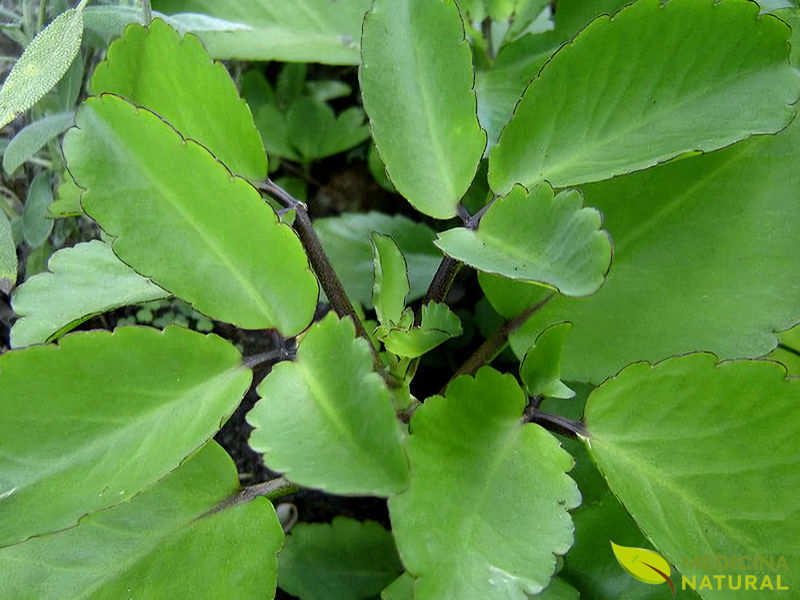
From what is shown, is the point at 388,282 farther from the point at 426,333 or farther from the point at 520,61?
the point at 520,61

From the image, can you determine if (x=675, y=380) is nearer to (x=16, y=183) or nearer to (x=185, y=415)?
(x=185, y=415)

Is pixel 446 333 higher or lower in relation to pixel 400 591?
higher

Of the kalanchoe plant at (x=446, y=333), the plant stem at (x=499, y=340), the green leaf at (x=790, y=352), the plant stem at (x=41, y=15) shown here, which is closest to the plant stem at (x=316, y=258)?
the kalanchoe plant at (x=446, y=333)

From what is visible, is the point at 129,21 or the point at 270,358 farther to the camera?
the point at 129,21

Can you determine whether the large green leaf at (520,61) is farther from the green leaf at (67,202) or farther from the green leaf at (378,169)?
the green leaf at (67,202)

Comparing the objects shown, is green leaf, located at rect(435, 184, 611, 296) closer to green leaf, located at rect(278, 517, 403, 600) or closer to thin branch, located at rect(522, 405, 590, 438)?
thin branch, located at rect(522, 405, 590, 438)

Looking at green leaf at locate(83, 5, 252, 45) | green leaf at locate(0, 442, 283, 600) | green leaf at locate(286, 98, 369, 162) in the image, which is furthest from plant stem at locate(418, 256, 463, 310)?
green leaf at locate(286, 98, 369, 162)

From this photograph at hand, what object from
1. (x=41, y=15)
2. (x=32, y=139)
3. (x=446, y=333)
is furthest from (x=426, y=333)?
(x=41, y=15)
